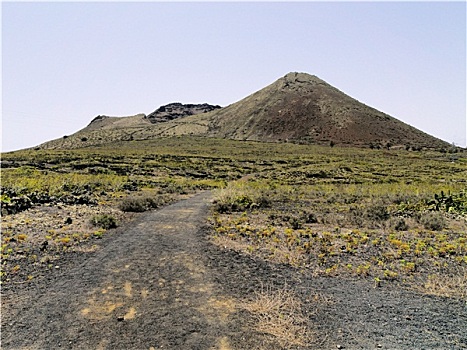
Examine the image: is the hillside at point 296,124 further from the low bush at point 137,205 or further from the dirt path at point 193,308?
the dirt path at point 193,308

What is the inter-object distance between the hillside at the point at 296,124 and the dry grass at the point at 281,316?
87615mm

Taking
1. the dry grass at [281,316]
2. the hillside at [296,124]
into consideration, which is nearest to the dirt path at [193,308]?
the dry grass at [281,316]

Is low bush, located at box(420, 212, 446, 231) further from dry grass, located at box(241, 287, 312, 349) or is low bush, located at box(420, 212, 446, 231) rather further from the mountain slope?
the mountain slope

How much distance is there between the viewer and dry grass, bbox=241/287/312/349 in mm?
5102

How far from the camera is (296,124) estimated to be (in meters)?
104

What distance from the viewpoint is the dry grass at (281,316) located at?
16.7 ft

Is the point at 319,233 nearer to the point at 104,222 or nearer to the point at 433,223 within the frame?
the point at 433,223

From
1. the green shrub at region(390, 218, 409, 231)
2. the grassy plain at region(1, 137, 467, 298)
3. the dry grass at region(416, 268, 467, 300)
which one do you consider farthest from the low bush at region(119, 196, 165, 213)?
the dry grass at region(416, 268, 467, 300)

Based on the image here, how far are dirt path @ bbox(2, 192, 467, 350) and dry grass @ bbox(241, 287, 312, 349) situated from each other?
0.50 ft

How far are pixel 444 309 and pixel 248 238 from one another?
5.68 metres

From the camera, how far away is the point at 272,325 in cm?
540

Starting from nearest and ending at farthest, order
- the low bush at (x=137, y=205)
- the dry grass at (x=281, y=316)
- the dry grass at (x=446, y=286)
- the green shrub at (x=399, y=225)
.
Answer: the dry grass at (x=281, y=316) → the dry grass at (x=446, y=286) → the green shrub at (x=399, y=225) → the low bush at (x=137, y=205)

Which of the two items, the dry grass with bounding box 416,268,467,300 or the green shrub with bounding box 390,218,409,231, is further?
the green shrub with bounding box 390,218,409,231

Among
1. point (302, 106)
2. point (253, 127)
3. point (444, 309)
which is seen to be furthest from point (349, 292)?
point (302, 106)
